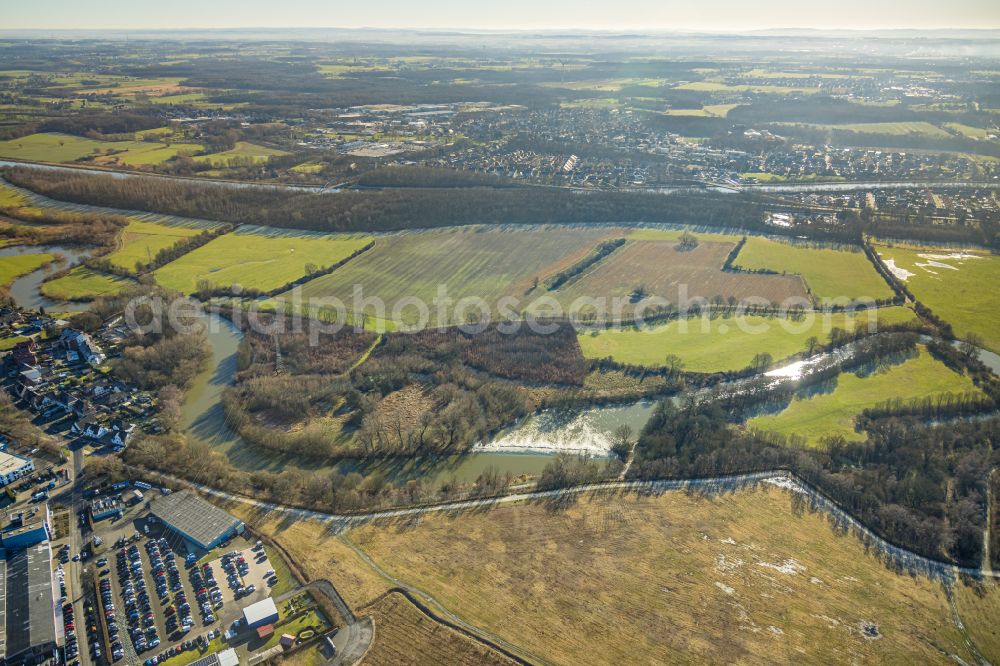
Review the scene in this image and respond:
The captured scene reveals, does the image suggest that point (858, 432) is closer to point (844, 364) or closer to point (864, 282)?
point (844, 364)

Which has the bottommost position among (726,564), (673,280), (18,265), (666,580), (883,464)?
(666,580)

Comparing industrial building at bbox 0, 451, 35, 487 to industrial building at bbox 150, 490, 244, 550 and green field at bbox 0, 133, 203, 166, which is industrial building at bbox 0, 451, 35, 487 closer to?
industrial building at bbox 150, 490, 244, 550

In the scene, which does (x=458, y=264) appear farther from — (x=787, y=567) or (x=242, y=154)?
(x=242, y=154)

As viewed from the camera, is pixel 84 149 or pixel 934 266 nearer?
pixel 934 266

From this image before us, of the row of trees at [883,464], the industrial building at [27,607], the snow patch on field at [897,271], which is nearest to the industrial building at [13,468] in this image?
the industrial building at [27,607]

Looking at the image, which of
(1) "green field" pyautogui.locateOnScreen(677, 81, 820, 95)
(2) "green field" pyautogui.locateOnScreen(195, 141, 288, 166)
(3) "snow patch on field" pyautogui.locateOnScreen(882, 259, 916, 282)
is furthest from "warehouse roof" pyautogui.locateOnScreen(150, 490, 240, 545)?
A: (1) "green field" pyautogui.locateOnScreen(677, 81, 820, 95)

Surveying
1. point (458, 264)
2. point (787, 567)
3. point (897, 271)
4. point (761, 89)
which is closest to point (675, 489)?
point (787, 567)

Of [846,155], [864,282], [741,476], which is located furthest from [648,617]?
[846,155]
